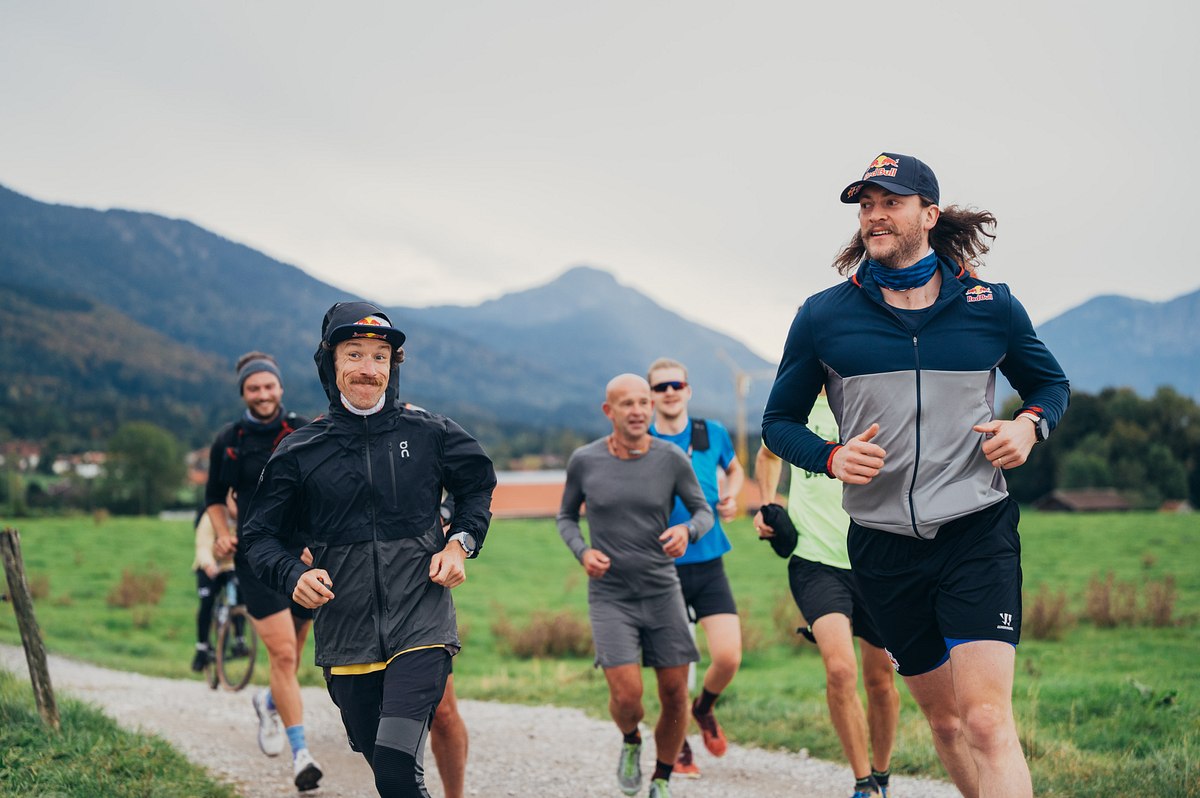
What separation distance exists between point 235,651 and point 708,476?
24.4 ft

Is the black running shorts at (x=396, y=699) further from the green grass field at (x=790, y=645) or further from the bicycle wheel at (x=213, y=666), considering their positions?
the bicycle wheel at (x=213, y=666)

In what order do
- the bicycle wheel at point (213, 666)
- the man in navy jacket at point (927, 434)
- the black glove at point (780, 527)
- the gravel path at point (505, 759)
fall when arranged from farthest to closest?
the bicycle wheel at point (213, 666) → the gravel path at point (505, 759) → the black glove at point (780, 527) → the man in navy jacket at point (927, 434)

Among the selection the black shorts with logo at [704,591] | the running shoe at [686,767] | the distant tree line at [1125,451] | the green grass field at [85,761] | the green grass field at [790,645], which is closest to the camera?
the green grass field at [85,761]

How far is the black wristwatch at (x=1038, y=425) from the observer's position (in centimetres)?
438

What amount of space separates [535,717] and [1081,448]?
3064 inches

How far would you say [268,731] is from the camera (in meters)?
8.65

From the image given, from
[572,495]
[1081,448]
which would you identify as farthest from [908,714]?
[1081,448]

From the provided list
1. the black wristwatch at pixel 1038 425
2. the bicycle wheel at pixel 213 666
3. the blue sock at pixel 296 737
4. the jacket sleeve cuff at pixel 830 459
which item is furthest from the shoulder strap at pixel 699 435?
the bicycle wheel at pixel 213 666

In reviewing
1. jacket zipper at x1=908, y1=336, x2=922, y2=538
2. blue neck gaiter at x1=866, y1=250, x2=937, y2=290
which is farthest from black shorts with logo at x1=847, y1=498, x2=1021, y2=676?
blue neck gaiter at x1=866, y1=250, x2=937, y2=290

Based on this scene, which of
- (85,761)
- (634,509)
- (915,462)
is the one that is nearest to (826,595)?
(634,509)

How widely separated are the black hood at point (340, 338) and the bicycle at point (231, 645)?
8.46 metres

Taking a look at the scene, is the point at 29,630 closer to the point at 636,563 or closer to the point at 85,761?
the point at 85,761

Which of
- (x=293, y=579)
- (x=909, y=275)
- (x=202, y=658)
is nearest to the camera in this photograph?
(x=909, y=275)

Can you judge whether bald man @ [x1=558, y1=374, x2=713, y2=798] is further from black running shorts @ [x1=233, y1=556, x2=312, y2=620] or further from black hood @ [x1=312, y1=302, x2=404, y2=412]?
black hood @ [x1=312, y1=302, x2=404, y2=412]
